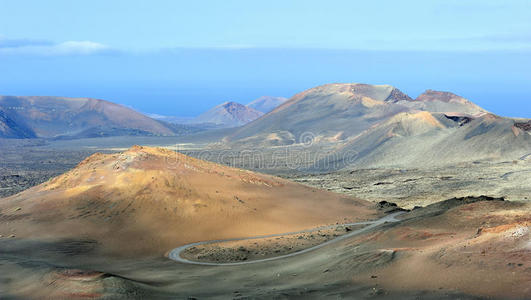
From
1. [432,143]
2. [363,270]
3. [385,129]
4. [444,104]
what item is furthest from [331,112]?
[363,270]

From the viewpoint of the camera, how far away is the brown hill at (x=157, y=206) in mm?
39406

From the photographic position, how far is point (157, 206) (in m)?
43.3

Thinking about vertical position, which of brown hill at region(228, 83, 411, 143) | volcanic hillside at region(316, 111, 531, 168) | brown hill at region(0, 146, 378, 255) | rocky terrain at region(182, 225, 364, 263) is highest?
brown hill at region(228, 83, 411, 143)

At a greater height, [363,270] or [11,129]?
[11,129]

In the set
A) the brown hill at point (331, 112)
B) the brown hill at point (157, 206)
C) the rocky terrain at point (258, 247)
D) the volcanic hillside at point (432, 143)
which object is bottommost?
the rocky terrain at point (258, 247)

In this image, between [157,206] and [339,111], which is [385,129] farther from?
[157,206]

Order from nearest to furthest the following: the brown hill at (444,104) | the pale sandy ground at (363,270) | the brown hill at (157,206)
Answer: the pale sandy ground at (363,270), the brown hill at (157,206), the brown hill at (444,104)

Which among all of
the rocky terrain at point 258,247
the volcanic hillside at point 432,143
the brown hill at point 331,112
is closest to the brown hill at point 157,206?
the rocky terrain at point 258,247

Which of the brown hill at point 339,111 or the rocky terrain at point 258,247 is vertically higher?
the brown hill at point 339,111

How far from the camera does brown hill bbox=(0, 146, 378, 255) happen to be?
39.4 m

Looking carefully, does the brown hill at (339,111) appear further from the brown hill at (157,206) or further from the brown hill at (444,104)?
the brown hill at (157,206)

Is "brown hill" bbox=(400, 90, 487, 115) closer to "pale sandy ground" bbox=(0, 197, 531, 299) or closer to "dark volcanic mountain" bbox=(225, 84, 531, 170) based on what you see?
"dark volcanic mountain" bbox=(225, 84, 531, 170)

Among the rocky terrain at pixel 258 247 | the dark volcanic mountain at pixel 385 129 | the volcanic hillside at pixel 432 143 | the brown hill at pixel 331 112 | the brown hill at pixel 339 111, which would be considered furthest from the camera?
the brown hill at pixel 331 112

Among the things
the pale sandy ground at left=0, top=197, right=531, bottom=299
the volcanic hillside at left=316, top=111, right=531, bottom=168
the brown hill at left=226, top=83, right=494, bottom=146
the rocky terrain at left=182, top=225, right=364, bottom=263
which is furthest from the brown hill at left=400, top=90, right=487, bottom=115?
the pale sandy ground at left=0, top=197, right=531, bottom=299
